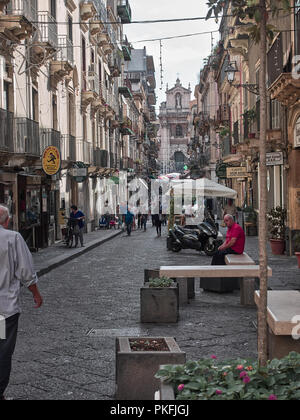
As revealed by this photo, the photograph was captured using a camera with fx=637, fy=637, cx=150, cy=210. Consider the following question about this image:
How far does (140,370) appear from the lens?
518 cm

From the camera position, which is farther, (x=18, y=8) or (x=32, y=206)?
(x=32, y=206)

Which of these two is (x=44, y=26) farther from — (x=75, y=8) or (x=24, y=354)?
(x=24, y=354)

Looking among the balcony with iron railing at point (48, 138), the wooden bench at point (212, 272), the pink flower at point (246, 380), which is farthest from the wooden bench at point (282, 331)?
the balcony with iron railing at point (48, 138)

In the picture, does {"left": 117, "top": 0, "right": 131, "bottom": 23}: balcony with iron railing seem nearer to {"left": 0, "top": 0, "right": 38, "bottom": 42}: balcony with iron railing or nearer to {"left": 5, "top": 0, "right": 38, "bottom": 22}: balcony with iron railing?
{"left": 0, "top": 0, "right": 38, "bottom": 42}: balcony with iron railing

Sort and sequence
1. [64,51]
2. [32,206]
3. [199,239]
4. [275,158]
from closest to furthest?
[275,158], [199,239], [32,206], [64,51]

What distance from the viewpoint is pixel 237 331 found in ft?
26.6

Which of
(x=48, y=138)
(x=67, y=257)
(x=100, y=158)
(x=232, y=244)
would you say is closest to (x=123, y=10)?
(x=100, y=158)

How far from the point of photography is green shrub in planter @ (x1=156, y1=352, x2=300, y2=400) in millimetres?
3514

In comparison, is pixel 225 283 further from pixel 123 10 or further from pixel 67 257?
pixel 123 10

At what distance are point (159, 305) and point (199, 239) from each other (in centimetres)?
1125

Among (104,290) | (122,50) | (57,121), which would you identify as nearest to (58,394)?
(104,290)

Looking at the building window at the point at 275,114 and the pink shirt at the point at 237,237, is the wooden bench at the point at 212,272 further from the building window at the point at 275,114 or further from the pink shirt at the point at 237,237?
the building window at the point at 275,114

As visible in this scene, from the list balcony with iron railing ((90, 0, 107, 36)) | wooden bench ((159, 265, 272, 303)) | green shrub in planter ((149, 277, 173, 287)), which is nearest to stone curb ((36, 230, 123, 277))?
wooden bench ((159, 265, 272, 303))

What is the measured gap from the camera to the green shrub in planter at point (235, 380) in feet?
11.5
